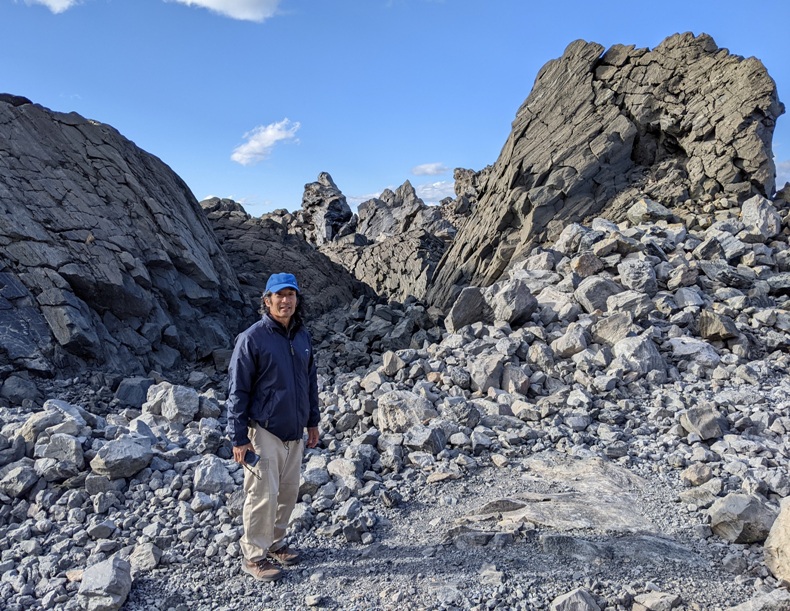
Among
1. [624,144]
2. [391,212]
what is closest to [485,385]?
[624,144]

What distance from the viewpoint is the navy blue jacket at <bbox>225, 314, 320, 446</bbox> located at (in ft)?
15.0

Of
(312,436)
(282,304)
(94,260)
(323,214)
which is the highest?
(323,214)

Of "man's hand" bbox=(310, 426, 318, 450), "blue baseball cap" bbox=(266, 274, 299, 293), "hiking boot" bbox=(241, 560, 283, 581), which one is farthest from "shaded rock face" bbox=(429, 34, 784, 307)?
"hiking boot" bbox=(241, 560, 283, 581)

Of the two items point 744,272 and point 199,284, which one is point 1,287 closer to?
point 199,284

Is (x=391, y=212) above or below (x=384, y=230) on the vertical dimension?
above

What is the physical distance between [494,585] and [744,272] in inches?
402

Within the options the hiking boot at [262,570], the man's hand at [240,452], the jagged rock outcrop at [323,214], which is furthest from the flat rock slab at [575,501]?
the jagged rock outcrop at [323,214]

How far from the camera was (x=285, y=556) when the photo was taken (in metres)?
4.85

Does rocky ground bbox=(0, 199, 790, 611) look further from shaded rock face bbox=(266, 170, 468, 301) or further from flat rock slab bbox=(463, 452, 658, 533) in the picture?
shaded rock face bbox=(266, 170, 468, 301)

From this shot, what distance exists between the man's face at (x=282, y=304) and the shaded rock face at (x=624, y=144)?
11973mm

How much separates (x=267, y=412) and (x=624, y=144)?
14979 millimetres

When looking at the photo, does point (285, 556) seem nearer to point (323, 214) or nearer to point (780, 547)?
point (780, 547)

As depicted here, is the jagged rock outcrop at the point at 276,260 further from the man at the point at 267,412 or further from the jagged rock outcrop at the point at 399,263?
the man at the point at 267,412

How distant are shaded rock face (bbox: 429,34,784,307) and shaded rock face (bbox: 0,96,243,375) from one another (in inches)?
300
